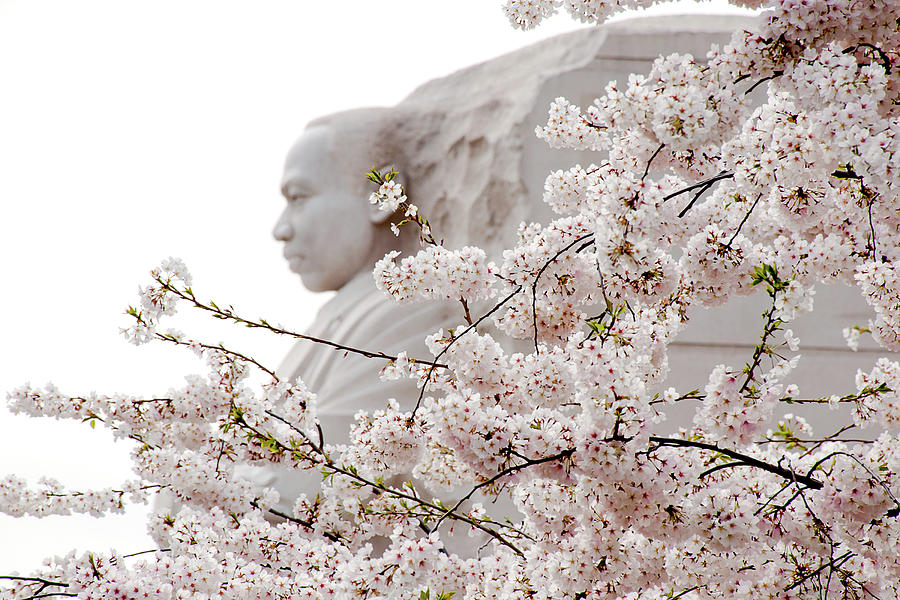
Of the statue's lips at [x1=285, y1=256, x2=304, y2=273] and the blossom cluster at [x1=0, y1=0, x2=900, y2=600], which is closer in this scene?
the blossom cluster at [x1=0, y1=0, x2=900, y2=600]

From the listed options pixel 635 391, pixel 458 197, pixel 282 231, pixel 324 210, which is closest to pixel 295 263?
pixel 282 231

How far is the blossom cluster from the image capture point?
131 centimetres

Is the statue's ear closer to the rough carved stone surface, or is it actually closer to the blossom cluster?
the rough carved stone surface

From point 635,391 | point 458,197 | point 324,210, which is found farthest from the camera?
point 324,210

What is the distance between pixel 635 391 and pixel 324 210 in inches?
99.8

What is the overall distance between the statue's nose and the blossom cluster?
73.1 inches

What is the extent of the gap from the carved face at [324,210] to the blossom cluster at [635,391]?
181cm

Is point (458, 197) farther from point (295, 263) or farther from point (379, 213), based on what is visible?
point (295, 263)

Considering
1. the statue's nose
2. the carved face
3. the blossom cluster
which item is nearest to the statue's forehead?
the carved face

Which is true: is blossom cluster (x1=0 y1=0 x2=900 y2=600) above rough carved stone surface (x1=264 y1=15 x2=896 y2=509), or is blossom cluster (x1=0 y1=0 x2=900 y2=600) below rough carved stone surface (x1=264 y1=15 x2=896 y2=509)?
below

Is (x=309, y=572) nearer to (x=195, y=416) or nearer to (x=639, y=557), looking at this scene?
(x=195, y=416)

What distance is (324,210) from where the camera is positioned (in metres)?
3.77

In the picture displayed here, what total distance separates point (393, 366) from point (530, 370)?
0.26m

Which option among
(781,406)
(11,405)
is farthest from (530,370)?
(781,406)
